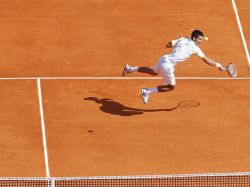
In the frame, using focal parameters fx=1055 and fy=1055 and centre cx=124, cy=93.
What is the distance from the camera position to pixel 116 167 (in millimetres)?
A: 22891

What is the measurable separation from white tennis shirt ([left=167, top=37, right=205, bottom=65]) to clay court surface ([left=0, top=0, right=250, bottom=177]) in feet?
4.56

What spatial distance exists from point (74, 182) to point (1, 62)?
630 centimetres

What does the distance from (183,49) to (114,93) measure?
2.31 metres

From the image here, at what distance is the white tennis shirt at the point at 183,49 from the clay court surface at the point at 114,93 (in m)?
1.39

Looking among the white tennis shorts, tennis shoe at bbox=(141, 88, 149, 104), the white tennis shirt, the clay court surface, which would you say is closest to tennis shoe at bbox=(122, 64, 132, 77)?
the clay court surface

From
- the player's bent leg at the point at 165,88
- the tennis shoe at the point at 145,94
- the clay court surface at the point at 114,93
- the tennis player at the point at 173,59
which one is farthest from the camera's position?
the tennis shoe at the point at 145,94

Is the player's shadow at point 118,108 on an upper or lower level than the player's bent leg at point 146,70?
lower

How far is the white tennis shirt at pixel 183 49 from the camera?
24.3 meters

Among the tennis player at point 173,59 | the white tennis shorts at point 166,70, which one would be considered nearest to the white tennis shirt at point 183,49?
the tennis player at point 173,59

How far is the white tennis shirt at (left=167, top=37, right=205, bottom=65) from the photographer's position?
24.3 m

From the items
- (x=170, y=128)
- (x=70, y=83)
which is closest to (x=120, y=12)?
(x=70, y=83)

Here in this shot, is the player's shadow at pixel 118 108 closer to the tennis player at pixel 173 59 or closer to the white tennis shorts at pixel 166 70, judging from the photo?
the tennis player at pixel 173 59

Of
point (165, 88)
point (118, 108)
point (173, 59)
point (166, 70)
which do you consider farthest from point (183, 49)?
point (118, 108)

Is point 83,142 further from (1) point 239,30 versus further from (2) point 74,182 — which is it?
(1) point 239,30
